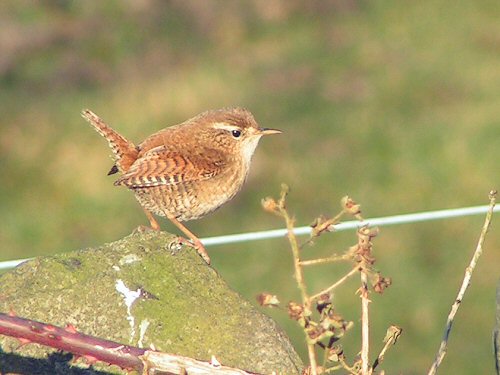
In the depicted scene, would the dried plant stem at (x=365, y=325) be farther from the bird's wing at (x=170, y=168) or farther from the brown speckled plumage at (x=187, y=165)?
the bird's wing at (x=170, y=168)

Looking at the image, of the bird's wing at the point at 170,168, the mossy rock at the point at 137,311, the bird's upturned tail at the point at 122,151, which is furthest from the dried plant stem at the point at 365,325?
the bird's upturned tail at the point at 122,151

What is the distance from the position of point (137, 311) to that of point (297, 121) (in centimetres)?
759

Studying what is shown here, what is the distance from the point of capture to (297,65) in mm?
12469

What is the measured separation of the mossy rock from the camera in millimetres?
3775

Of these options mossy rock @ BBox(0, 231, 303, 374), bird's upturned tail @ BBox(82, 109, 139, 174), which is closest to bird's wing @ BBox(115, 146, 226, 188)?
bird's upturned tail @ BBox(82, 109, 139, 174)

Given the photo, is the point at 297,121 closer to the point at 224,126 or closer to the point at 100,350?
the point at 224,126

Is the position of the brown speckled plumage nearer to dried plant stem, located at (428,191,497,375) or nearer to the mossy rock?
the mossy rock

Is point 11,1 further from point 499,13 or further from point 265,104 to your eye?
point 499,13

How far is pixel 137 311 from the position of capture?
152 inches

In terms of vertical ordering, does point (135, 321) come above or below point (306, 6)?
below

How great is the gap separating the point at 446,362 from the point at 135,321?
4.52 m

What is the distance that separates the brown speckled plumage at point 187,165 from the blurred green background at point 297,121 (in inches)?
108

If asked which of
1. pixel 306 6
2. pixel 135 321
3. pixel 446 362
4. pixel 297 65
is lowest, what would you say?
pixel 135 321

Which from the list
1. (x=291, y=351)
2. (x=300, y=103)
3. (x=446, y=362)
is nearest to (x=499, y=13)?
(x=300, y=103)
